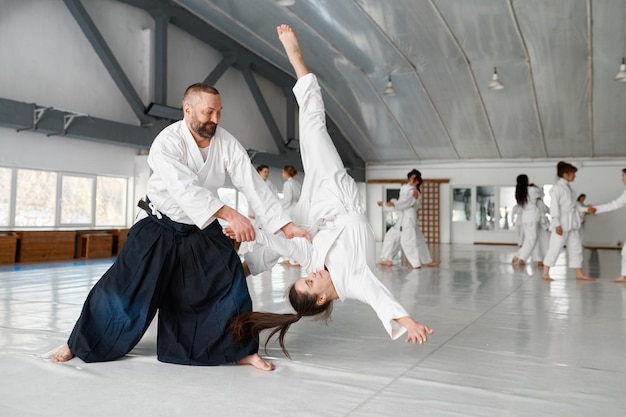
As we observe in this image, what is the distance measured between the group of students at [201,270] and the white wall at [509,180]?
13.4m

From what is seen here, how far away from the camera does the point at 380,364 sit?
240 cm

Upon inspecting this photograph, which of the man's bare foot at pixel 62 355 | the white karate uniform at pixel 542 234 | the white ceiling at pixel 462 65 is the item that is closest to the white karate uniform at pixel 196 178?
the man's bare foot at pixel 62 355

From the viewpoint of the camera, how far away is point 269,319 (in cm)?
229

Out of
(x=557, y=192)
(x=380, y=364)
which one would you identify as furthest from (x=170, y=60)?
(x=380, y=364)

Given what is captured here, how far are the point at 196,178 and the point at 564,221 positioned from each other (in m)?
4.94

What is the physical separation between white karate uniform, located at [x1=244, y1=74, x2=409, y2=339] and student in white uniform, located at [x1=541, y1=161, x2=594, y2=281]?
13.1 ft

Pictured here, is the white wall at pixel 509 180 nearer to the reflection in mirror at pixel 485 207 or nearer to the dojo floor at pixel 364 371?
the reflection in mirror at pixel 485 207

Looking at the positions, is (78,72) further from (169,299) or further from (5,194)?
(169,299)

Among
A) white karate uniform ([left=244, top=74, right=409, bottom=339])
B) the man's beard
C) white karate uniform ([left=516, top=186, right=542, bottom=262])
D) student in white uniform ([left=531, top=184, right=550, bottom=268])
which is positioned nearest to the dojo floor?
white karate uniform ([left=244, top=74, right=409, bottom=339])

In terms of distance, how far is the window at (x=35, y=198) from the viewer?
27.3 ft

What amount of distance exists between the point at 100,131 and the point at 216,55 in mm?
4443

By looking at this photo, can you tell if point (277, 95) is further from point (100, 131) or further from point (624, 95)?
point (624, 95)

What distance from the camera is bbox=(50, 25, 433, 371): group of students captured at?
232 centimetres

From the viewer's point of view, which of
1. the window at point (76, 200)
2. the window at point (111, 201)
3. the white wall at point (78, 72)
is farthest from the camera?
the window at point (111, 201)
